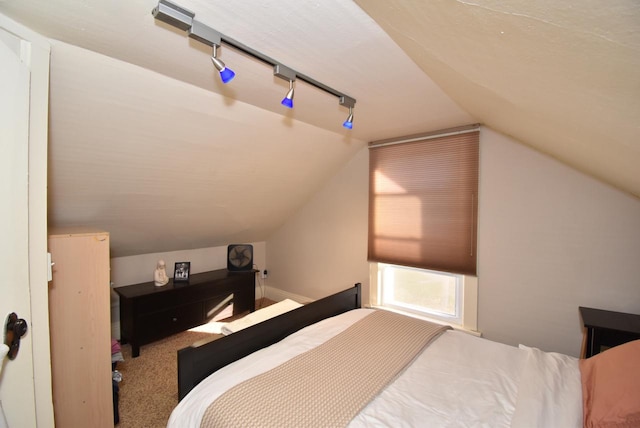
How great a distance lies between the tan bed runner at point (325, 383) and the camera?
1240 millimetres

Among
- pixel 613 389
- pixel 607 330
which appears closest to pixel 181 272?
pixel 613 389

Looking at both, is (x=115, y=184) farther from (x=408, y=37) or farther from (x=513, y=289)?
(x=513, y=289)

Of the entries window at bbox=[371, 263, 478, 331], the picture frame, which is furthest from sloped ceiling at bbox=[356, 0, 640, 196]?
the picture frame

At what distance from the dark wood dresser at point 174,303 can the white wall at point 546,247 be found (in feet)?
9.30

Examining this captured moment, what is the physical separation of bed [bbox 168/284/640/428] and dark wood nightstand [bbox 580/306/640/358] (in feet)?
1.46

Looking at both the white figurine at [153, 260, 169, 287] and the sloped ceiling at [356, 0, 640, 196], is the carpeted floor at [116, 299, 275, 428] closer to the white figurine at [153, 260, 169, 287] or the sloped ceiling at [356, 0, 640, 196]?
the white figurine at [153, 260, 169, 287]

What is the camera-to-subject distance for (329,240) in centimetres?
385

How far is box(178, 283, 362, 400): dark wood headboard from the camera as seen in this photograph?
1512mm

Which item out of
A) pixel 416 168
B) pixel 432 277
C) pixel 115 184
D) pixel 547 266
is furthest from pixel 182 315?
pixel 547 266

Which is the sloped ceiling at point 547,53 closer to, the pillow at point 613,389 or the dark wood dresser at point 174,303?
the pillow at point 613,389

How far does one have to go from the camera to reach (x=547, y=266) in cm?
244

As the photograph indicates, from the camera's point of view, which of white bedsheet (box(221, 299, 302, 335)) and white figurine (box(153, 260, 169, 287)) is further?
white figurine (box(153, 260, 169, 287))

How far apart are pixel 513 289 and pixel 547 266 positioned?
34cm

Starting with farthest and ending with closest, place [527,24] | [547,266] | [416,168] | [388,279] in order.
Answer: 1. [388,279]
2. [416,168]
3. [547,266]
4. [527,24]
